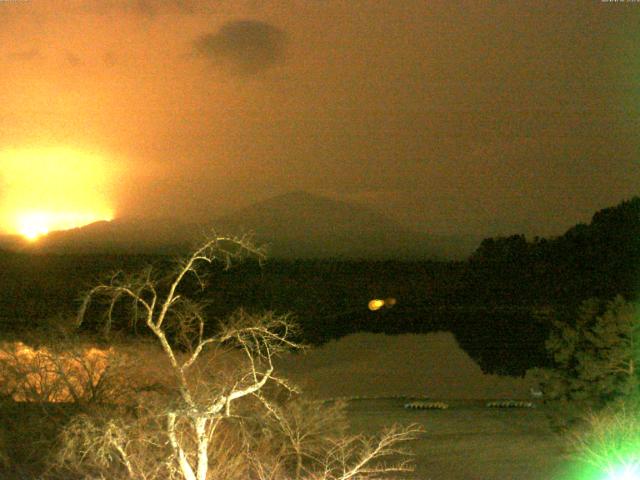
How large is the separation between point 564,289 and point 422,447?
33247 mm

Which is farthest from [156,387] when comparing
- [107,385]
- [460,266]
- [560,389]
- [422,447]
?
[460,266]

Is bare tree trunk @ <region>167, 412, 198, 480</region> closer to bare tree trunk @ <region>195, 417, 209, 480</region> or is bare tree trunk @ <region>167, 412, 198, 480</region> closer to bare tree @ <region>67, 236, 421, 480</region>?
bare tree @ <region>67, 236, 421, 480</region>

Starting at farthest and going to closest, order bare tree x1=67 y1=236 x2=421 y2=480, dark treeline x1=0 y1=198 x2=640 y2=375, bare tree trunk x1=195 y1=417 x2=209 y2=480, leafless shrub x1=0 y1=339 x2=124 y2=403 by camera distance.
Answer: dark treeline x1=0 y1=198 x2=640 y2=375
leafless shrub x1=0 y1=339 x2=124 y2=403
bare tree trunk x1=195 y1=417 x2=209 y2=480
bare tree x1=67 y1=236 x2=421 y2=480

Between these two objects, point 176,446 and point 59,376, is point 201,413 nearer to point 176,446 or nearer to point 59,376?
point 176,446

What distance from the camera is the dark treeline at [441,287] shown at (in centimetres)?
4606

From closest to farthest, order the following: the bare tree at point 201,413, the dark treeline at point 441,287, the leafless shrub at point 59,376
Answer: the bare tree at point 201,413 < the leafless shrub at point 59,376 < the dark treeline at point 441,287

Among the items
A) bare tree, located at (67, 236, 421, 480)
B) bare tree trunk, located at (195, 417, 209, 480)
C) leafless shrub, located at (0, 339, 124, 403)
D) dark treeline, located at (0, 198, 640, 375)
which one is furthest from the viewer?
dark treeline, located at (0, 198, 640, 375)

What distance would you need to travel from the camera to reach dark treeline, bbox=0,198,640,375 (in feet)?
151

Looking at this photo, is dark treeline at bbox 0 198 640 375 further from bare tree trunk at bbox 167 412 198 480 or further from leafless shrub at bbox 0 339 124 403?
bare tree trunk at bbox 167 412 198 480

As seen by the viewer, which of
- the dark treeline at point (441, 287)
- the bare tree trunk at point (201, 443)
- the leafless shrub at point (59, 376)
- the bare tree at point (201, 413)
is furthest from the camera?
the dark treeline at point (441, 287)

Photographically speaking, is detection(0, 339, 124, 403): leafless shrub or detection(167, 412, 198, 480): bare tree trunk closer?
detection(167, 412, 198, 480): bare tree trunk

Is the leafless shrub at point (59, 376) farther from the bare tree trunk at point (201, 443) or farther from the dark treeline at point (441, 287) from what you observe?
the dark treeline at point (441, 287)

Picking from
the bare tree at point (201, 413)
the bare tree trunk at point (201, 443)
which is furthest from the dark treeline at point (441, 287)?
the bare tree trunk at point (201, 443)

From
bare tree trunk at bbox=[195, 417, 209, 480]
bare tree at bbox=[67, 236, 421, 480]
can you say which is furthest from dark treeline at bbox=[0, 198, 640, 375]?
bare tree trunk at bbox=[195, 417, 209, 480]
